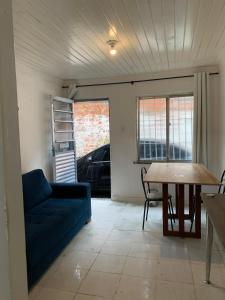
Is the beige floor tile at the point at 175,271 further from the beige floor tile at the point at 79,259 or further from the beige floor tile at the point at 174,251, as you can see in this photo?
the beige floor tile at the point at 79,259

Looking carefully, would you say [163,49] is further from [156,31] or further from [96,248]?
[96,248]

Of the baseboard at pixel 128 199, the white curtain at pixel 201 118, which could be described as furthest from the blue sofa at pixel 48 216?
the white curtain at pixel 201 118

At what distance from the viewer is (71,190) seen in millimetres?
3646

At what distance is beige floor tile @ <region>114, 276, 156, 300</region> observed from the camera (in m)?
2.06

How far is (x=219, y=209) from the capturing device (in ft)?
6.21

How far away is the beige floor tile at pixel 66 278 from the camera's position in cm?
222

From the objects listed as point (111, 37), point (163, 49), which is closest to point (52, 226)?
point (111, 37)

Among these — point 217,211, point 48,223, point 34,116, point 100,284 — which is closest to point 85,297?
point 100,284

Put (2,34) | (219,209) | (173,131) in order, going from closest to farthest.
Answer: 1. (2,34)
2. (219,209)
3. (173,131)

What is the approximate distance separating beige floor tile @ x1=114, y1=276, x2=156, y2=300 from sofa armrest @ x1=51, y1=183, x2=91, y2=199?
1.53 meters

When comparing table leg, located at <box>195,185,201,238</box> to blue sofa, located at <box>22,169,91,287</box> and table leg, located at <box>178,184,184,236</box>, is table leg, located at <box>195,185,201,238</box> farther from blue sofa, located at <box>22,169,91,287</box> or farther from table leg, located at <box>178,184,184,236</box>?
blue sofa, located at <box>22,169,91,287</box>

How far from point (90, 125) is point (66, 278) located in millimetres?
3416

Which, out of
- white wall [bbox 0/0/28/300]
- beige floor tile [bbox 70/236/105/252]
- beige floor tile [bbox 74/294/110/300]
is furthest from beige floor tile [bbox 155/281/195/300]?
white wall [bbox 0/0/28/300]

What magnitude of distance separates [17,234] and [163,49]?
314cm
